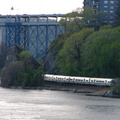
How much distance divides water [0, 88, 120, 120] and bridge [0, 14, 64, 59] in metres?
74.2

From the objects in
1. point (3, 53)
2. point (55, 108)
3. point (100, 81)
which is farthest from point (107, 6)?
point (55, 108)

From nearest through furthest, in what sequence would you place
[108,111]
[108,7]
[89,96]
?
[108,111] < [89,96] < [108,7]

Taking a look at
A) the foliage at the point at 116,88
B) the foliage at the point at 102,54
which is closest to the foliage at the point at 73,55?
the foliage at the point at 102,54

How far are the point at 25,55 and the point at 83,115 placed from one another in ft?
245

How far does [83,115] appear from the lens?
251 feet

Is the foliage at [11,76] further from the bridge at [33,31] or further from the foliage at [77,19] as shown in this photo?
the bridge at [33,31]

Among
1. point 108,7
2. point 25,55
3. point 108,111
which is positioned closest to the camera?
point 108,111

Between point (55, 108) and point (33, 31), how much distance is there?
100805 millimetres

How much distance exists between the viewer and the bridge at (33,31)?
178625mm

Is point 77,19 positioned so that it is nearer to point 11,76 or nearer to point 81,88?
point 11,76

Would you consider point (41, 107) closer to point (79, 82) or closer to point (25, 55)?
point (79, 82)

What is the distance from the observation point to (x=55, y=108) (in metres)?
84.2

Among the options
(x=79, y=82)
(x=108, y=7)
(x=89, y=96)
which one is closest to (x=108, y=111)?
(x=89, y=96)

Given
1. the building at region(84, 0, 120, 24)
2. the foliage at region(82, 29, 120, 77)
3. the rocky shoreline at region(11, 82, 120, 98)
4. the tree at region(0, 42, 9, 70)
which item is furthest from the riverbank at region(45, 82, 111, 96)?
the tree at region(0, 42, 9, 70)
